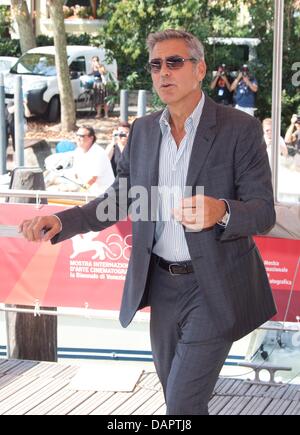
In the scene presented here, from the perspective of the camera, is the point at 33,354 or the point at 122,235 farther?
the point at 33,354

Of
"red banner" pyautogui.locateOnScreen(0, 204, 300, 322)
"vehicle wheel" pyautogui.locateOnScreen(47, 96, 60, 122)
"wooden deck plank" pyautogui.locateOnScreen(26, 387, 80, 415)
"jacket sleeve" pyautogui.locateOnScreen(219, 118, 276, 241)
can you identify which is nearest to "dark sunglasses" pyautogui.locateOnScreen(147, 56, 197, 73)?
"jacket sleeve" pyautogui.locateOnScreen(219, 118, 276, 241)

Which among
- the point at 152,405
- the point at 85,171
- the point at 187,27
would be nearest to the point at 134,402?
the point at 152,405

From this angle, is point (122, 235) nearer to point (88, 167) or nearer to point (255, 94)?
point (88, 167)

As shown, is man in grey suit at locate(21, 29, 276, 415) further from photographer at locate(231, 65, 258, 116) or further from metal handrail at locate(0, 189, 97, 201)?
photographer at locate(231, 65, 258, 116)

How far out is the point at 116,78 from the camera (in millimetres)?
6715

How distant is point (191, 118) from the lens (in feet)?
11.3

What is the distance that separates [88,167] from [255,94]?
136cm

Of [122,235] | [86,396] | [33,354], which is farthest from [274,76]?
[33,354]

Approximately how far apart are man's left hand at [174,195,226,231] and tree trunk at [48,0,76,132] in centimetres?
A: 368

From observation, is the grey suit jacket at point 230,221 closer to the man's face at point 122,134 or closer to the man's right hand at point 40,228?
the man's right hand at point 40,228

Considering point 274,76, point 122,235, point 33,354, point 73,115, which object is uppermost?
point 274,76

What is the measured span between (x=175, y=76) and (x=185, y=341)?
1.03 m

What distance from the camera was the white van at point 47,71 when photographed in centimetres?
652

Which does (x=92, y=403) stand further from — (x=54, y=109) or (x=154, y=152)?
(x=54, y=109)
